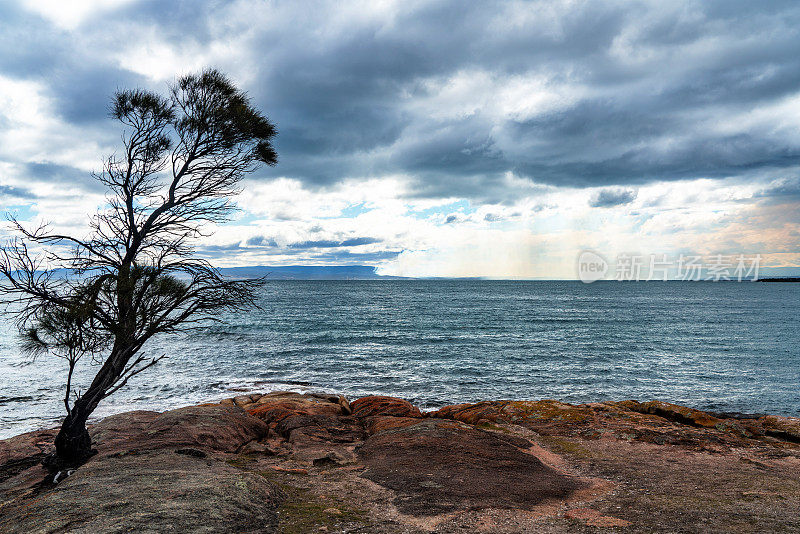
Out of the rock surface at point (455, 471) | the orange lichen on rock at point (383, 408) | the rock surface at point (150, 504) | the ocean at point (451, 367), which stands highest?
the rock surface at point (150, 504)

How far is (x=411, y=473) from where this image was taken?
36.6ft

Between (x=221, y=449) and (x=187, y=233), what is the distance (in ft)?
24.8

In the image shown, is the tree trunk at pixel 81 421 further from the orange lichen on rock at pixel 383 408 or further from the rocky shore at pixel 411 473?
the orange lichen on rock at pixel 383 408

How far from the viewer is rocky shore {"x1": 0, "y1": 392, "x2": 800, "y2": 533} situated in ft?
25.9

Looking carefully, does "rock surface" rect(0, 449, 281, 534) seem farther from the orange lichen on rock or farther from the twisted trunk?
the orange lichen on rock

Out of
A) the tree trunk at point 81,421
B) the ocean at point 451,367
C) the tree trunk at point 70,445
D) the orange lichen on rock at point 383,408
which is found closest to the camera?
the tree trunk at point 81,421

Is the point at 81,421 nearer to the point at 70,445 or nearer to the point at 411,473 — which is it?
the point at 70,445

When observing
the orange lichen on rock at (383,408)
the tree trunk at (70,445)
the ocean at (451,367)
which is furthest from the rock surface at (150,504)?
the orange lichen on rock at (383,408)

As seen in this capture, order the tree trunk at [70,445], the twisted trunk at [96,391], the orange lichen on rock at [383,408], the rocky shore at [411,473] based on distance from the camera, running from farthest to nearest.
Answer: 1. the orange lichen on rock at [383,408]
2. the tree trunk at [70,445]
3. the twisted trunk at [96,391]
4. the rocky shore at [411,473]

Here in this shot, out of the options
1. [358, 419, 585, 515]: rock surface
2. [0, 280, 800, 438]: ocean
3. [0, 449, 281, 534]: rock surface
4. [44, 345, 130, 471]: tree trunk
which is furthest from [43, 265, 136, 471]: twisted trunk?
[358, 419, 585, 515]: rock surface

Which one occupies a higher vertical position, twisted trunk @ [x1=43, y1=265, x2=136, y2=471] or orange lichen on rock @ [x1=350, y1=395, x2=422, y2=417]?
twisted trunk @ [x1=43, y1=265, x2=136, y2=471]

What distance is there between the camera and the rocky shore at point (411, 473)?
7883mm

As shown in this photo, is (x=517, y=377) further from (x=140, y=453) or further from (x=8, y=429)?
(x=8, y=429)

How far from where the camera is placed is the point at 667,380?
31828mm
